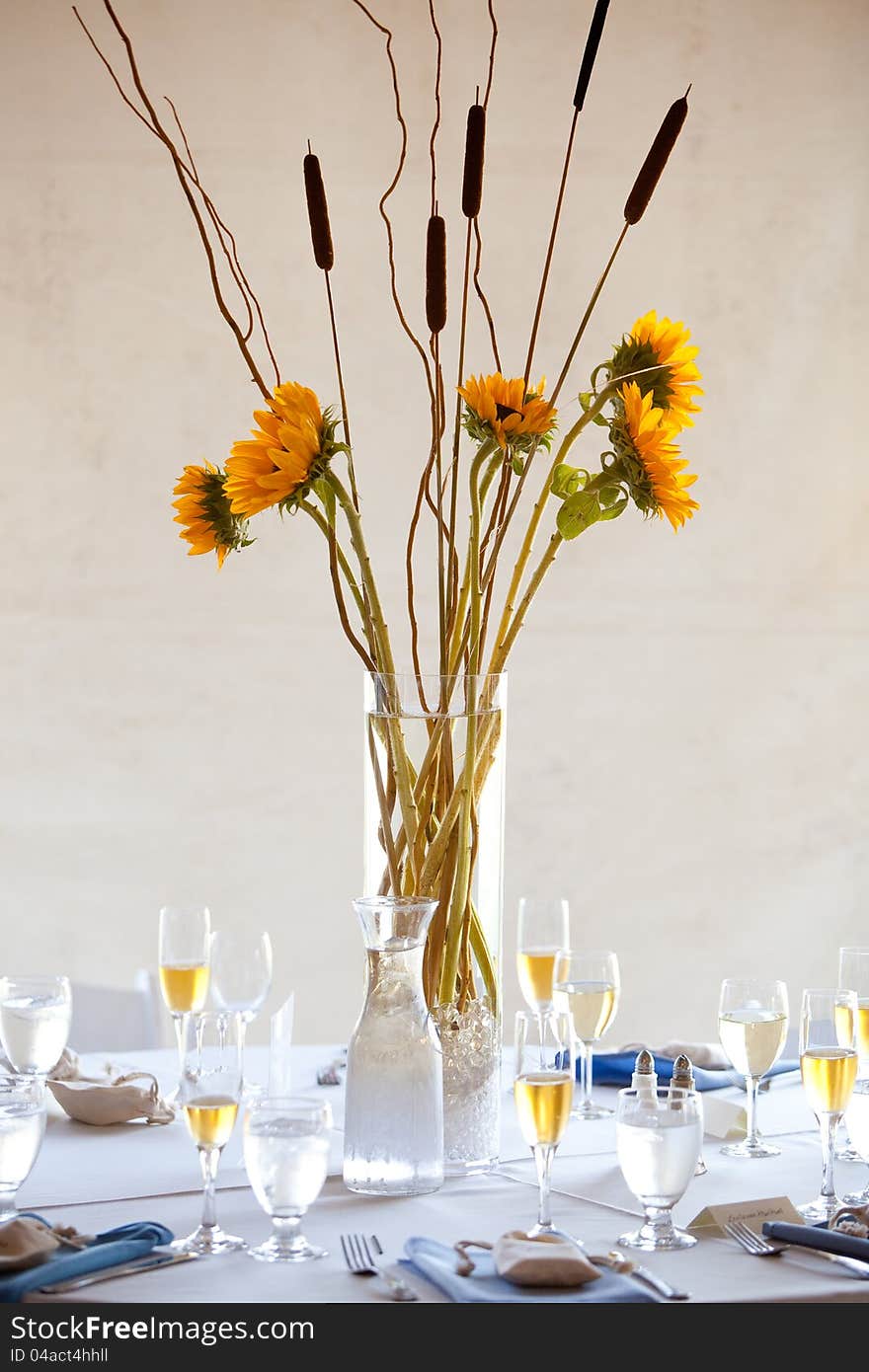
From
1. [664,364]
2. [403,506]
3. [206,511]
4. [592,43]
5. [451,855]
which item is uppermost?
[403,506]

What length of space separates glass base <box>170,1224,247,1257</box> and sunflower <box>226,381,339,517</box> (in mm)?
655

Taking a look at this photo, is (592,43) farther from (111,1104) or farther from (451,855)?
(111,1104)

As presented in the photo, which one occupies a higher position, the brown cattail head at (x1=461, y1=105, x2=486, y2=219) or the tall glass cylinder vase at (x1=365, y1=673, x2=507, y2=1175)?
the brown cattail head at (x1=461, y1=105, x2=486, y2=219)

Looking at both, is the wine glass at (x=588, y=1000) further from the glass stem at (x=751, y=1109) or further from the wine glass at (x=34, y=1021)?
the wine glass at (x=34, y=1021)

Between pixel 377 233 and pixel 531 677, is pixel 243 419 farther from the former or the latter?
pixel 531 677

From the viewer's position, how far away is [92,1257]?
114 cm

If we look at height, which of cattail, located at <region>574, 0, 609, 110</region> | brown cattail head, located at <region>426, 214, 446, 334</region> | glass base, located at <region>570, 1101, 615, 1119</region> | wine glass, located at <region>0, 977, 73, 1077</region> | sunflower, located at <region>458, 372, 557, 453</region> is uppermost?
cattail, located at <region>574, 0, 609, 110</region>

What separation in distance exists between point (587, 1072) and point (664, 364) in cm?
86

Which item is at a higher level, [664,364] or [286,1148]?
[664,364]

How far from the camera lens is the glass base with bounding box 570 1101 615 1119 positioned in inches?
69.8

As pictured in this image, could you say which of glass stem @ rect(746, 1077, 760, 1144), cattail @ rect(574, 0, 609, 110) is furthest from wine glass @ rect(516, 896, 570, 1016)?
cattail @ rect(574, 0, 609, 110)

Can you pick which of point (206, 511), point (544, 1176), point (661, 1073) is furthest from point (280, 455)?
point (661, 1073)

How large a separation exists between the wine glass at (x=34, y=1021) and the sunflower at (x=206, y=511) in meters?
0.50

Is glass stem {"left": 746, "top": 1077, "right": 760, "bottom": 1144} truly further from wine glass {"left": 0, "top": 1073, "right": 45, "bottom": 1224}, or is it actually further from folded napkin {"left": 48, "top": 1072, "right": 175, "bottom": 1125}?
wine glass {"left": 0, "top": 1073, "right": 45, "bottom": 1224}
